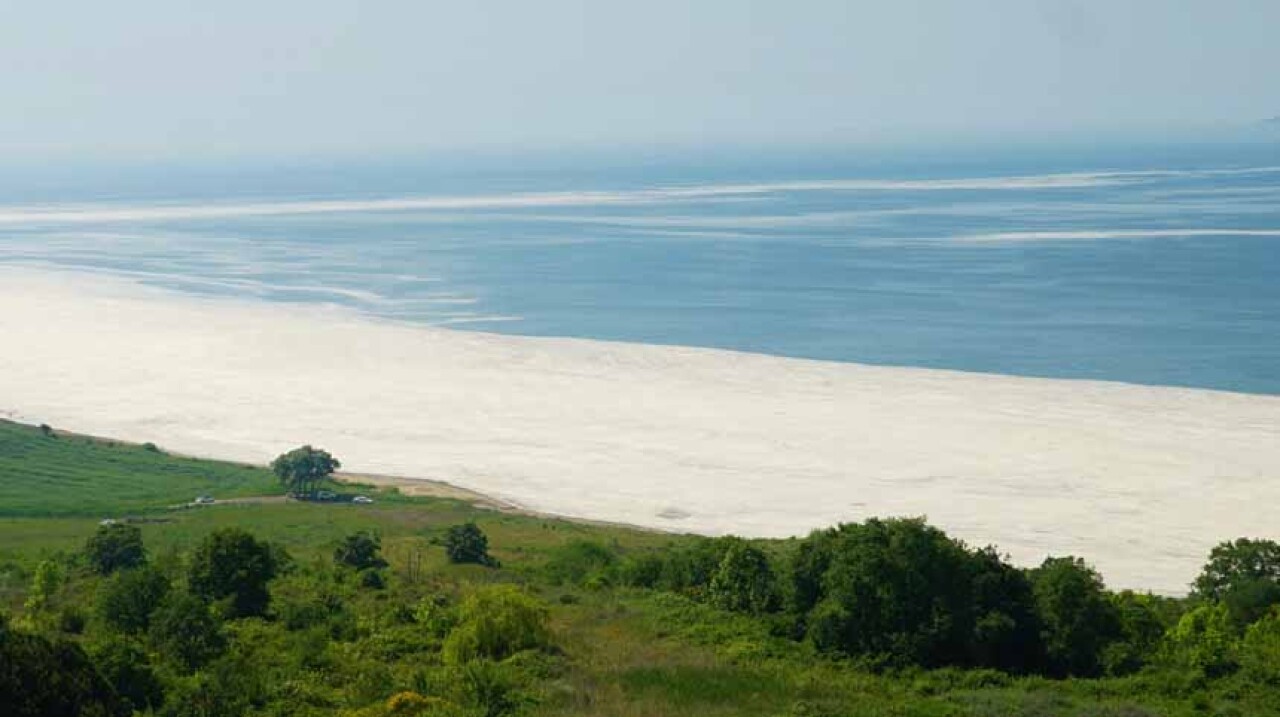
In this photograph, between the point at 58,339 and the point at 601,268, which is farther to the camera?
the point at 601,268

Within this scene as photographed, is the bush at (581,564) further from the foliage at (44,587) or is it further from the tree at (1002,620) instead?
the foliage at (44,587)

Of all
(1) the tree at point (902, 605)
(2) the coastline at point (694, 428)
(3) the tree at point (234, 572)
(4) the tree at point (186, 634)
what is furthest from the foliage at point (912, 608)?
(2) the coastline at point (694, 428)

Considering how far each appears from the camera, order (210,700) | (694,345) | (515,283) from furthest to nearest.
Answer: (515,283) → (694,345) → (210,700)

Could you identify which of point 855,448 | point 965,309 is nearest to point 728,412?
point 855,448

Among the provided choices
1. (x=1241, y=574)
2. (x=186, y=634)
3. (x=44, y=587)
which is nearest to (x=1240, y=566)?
(x=1241, y=574)

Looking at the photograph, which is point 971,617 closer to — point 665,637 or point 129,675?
point 665,637

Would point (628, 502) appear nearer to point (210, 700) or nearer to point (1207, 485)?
point (1207, 485)

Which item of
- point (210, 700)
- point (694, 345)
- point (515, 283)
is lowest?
point (210, 700)
